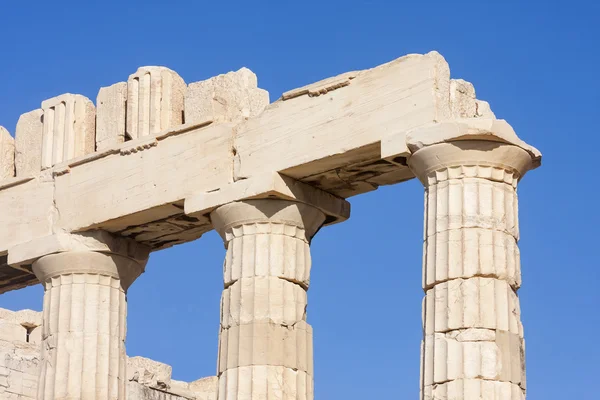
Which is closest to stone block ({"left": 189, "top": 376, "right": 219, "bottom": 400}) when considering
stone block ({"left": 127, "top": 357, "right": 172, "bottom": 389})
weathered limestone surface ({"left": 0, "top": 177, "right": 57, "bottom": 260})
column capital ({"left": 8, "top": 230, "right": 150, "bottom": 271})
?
stone block ({"left": 127, "top": 357, "right": 172, "bottom": 389})

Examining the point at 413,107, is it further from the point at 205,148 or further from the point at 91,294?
the point at 91,294

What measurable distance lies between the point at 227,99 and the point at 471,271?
5569 millimetres

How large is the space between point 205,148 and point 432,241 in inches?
177

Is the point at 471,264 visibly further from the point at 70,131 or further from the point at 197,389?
the point at 197,389

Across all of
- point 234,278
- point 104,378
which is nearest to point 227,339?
point 234,278

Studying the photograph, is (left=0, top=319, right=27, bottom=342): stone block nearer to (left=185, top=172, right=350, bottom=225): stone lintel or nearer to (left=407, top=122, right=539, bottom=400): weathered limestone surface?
(left=185, top=172, right=350, bottom=225): stone lintel

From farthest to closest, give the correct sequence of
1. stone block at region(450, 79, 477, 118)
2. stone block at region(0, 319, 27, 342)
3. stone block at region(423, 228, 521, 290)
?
1. stone block at region(0, 319, 27, 342)
2. stone block at region(450, 79, 477, 118)
3. stone block at region(423, 228, 521, 290)

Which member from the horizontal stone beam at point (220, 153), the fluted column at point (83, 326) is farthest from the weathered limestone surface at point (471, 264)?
the fluted column at point (83, 326)

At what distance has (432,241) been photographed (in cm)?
2514

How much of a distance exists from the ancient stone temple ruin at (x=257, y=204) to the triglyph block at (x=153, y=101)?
1.1 inches

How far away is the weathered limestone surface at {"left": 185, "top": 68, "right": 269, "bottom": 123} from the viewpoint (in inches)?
1107

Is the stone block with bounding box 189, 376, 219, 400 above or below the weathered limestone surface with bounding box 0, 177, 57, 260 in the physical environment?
below

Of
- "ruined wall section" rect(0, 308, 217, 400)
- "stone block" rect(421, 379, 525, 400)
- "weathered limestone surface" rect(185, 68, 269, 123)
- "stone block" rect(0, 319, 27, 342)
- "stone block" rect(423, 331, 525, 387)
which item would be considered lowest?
"stone block" rect(421, 379, 525, 400)

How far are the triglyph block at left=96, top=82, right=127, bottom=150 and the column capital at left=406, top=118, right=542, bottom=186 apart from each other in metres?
5.99
